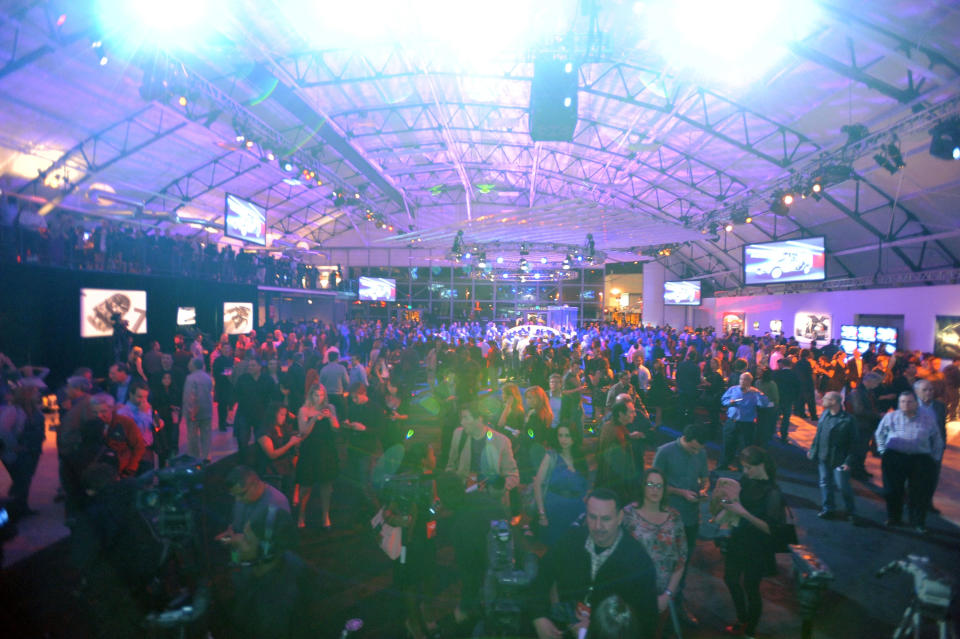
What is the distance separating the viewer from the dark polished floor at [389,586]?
9.47 feet

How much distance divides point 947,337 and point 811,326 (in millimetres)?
4594

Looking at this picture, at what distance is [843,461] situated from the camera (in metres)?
4.32

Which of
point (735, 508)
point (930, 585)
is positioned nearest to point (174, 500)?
point (735, 508)

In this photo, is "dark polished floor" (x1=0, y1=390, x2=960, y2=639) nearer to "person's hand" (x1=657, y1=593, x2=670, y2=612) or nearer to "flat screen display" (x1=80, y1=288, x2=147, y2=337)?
"person's hand" (x1=657, y1=593, x2=670, y2=612)

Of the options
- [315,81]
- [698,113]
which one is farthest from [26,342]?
[698,113]

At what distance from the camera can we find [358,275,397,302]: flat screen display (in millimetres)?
22297

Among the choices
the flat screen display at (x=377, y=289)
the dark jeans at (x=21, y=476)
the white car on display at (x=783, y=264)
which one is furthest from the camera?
the flat screen display at (x=377, y=289)

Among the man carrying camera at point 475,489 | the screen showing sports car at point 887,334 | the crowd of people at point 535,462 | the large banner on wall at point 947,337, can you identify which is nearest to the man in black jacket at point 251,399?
the crowd of people at point 535,462

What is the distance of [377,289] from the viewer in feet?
74.4

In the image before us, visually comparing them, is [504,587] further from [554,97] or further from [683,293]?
[683,293]

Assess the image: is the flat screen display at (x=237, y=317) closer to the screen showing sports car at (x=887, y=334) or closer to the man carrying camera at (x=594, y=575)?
the man carrying camera at (x=594, y=575)

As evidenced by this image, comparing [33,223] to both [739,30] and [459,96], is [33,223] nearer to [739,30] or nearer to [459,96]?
[459,96]

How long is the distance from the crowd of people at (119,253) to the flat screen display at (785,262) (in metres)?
15.0

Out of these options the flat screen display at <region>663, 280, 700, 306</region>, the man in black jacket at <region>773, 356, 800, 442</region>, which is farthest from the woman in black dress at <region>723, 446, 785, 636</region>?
the flat screen display at <region>663, 280, 700, 306</region>
